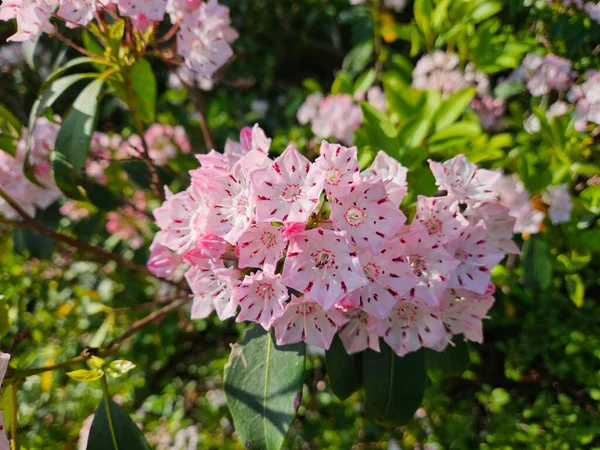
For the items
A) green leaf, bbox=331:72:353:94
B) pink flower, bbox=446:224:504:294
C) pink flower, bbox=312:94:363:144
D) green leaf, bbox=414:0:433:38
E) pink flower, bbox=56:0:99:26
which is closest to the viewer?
pink flower, bbox=446:224:504:294

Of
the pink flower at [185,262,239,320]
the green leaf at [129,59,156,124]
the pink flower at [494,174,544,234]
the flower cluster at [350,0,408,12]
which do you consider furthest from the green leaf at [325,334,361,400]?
the flower cluster at [350,0,408,12]

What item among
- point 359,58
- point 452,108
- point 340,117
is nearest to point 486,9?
point 452,108

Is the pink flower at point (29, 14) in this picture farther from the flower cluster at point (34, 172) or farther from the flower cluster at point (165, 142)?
the flower cluster at point (165, 142)

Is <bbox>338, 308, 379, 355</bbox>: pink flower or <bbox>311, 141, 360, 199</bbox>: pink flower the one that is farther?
<bbox>338, 308, 379, 355</bbox>: pink flower

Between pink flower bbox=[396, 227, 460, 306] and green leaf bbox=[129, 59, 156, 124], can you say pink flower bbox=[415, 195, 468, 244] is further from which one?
green leaf bbox=[129, 59, 156, 124]

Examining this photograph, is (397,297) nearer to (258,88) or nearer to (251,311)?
(251,311)

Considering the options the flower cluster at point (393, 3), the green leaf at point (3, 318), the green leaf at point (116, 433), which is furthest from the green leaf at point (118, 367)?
the flower cluster at point (393, 3)

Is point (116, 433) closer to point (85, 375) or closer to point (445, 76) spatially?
point (85, 375)
